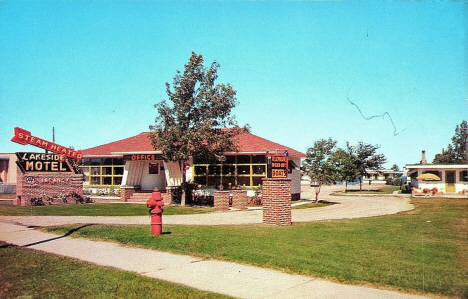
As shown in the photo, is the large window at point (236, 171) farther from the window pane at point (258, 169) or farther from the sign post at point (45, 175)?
the sign post at point (45, 175)

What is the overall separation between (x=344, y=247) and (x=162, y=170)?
19.1 meters

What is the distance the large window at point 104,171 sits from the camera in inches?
1104

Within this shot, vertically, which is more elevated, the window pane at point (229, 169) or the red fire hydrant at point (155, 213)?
the window pane at point (229, 169)

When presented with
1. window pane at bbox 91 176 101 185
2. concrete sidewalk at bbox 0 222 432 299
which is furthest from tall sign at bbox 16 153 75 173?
concrete sidewalk at bbox 0 222 432 299

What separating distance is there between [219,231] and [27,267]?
17.8 feet

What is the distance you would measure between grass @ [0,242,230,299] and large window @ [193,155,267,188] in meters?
16.7

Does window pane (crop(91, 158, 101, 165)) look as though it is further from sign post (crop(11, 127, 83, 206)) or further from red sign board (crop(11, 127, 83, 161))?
sign post (crop(11, 127, 83, 206))

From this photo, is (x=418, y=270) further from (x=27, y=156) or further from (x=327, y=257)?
(x=27, y=156)

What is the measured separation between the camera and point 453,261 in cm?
781

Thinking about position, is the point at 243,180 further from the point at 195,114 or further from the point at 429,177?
the point at 429,177

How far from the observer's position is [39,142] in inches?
887

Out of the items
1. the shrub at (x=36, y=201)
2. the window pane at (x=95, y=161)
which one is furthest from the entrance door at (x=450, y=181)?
the shrub at (x=36, y=201)

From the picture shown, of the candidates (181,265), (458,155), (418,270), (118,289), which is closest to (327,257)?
(418,270)

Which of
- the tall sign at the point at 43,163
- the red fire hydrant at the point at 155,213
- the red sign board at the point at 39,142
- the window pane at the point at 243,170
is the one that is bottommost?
the red fire hydrant at the point at 155,213
